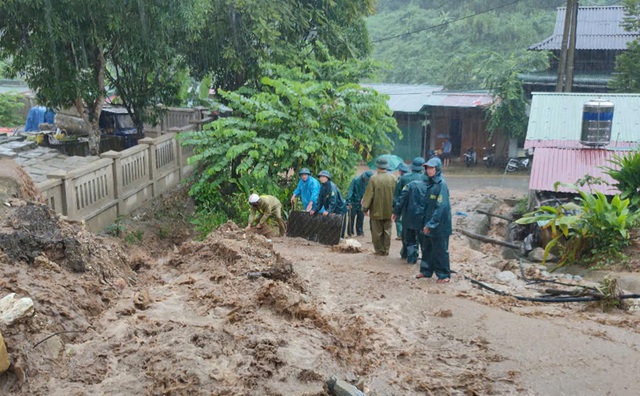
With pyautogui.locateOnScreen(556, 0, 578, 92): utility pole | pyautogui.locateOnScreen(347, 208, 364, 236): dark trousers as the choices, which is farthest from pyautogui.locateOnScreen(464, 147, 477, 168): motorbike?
pyautogui.locateOnScreen(347, 208, 364, 236): dark trousers

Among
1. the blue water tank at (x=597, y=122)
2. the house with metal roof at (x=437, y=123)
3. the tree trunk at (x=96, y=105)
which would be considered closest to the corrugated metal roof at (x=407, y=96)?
the house with metal roof at (x=437, y=123)

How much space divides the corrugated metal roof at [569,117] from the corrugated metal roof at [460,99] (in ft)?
27.6

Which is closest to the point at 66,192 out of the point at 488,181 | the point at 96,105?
the point at 96,105

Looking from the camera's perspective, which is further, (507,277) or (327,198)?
(327,198)

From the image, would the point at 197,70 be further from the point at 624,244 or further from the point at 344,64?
the point at 624,244

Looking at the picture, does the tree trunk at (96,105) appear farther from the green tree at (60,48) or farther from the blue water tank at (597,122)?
the blue water tank at (597,122)

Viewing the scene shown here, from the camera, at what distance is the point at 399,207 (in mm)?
8891

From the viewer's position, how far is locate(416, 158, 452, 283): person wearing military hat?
7984mm

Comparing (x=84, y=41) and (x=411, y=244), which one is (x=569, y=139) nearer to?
(x=411, y=244)

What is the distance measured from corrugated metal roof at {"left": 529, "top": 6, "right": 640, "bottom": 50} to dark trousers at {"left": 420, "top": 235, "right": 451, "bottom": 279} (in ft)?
63.9

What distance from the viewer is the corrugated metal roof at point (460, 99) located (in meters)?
27.1

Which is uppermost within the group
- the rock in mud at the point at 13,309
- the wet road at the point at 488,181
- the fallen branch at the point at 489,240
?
the rock in mud at the point at 13,309

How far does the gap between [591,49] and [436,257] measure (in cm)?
2052

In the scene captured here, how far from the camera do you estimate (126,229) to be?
12.1 metres
